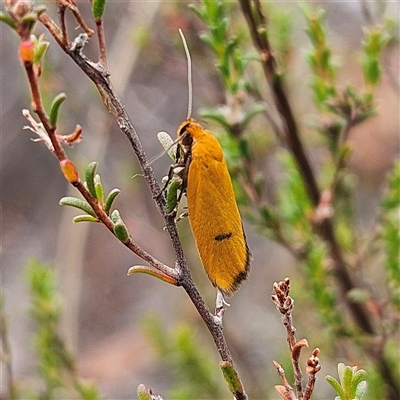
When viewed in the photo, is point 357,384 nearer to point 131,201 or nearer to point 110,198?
point 110,198

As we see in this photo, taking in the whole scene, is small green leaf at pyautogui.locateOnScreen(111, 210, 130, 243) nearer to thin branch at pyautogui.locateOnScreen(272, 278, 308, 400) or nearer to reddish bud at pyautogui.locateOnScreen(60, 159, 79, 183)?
reddish bud at pyautogui.locateOnScreen(60, 159, 79, 183)

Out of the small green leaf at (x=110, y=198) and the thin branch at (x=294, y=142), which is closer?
the small green leaf at (x=110, y=198)

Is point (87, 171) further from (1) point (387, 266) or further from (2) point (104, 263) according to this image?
(2) point (104, 263)

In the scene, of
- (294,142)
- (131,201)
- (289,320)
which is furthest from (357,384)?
(131,201)

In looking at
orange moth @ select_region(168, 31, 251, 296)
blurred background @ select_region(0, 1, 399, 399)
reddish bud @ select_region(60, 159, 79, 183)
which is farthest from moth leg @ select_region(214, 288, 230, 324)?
blurred background @ select_region(0, 1, 399, 399)

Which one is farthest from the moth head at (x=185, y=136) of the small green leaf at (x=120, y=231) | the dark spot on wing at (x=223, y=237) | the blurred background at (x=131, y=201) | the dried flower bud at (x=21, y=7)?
the blurred background at (x=131, y=201)

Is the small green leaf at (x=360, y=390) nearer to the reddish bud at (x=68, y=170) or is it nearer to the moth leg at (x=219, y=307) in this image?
the moth leg at (x=219, y=307)
